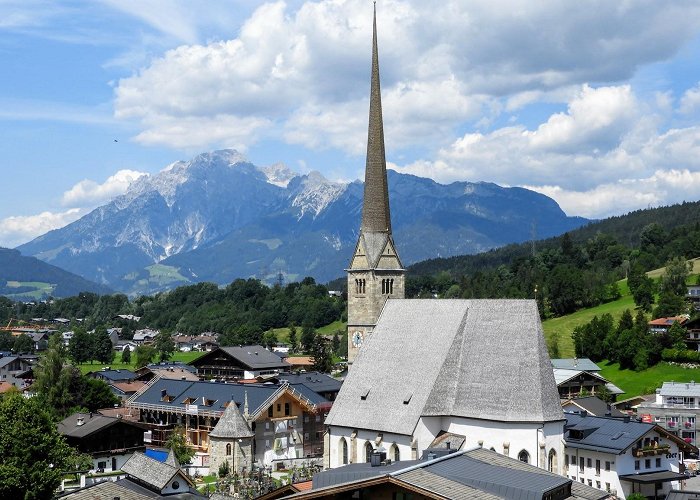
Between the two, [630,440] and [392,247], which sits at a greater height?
[392,247]

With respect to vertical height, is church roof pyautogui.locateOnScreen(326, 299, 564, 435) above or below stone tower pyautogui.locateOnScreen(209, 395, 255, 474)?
above

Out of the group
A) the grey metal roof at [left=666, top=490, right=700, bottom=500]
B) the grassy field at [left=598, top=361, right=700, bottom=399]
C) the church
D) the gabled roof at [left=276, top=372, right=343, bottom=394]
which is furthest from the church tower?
the grassy field at [left=598, top=361, right=700, bottom=399]

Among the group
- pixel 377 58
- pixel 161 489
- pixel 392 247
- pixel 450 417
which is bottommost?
pixel 161 489

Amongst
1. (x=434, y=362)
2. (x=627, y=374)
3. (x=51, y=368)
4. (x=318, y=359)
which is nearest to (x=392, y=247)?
(x=434, y=362)

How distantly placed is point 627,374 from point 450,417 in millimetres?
69869

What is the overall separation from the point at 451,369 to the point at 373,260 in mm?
19329

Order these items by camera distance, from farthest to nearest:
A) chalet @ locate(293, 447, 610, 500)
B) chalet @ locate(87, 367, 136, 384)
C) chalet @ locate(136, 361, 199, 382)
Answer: chalet @ locate(87, 367, 136, 384) < chalet @ locate(136, 361, 199, 382) < chalet @ locate(293, 447, 610, 500)

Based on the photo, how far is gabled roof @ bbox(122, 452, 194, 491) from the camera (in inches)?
2050

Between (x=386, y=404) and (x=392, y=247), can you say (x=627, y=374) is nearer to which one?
(x=392, y=247)

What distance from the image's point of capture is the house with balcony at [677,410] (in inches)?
3292

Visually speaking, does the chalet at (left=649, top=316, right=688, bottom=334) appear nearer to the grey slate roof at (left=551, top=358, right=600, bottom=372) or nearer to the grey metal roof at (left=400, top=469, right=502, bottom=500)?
the grey slate roof at (left=551, top=358, right=600, bottom=372)

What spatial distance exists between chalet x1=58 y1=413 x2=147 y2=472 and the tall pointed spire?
81.6 ft

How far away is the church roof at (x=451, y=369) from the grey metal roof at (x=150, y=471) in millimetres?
9630

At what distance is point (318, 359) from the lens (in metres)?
136
